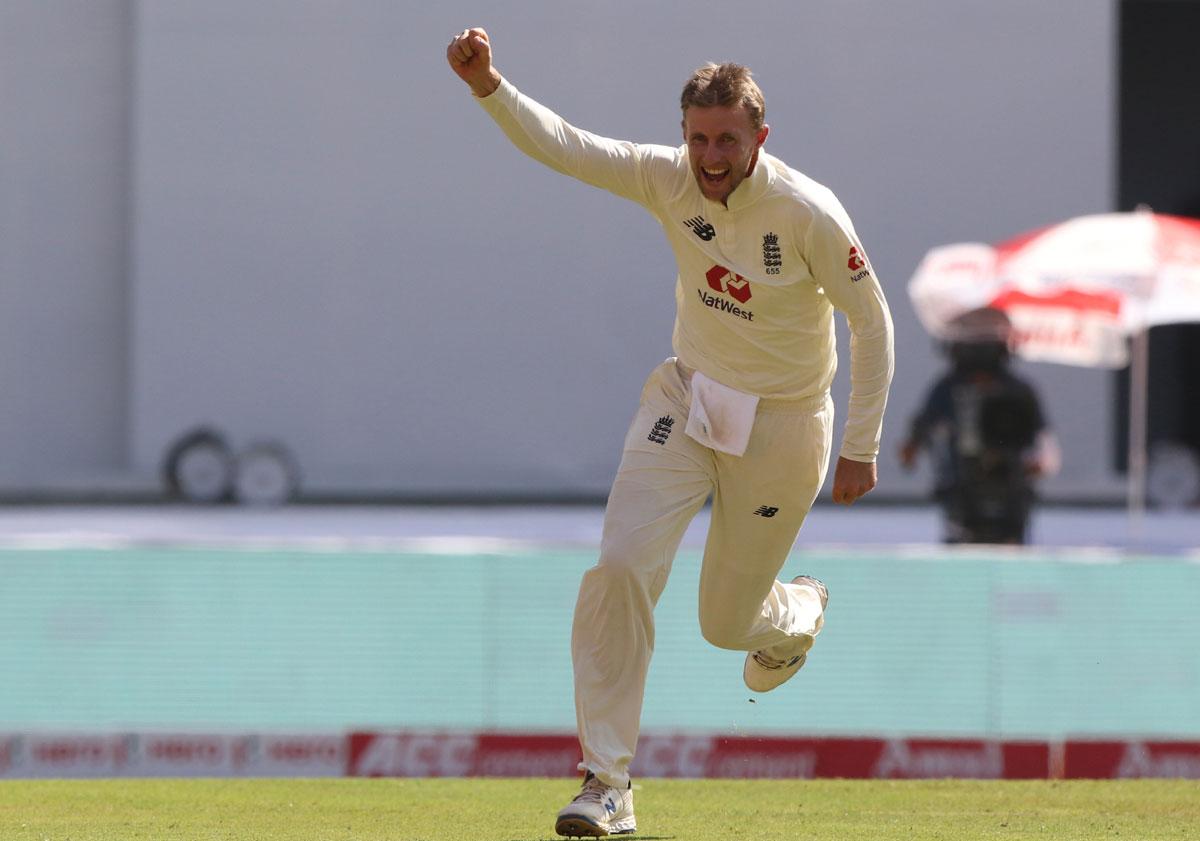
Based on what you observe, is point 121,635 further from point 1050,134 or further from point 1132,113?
point 1132,113

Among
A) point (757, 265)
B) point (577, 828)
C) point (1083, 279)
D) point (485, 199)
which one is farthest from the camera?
point (485, 199)

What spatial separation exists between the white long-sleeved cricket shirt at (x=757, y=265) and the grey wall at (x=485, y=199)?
46.0ft

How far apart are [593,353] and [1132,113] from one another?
23.1 ft

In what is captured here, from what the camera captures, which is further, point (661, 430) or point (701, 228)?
point (661, 430)

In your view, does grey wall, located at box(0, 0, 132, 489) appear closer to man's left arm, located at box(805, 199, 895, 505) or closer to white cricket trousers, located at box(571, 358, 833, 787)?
white cricket trousers, located at box(571, 358, 833, 787)

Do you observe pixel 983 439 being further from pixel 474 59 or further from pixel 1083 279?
pixel 474 59

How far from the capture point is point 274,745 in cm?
665

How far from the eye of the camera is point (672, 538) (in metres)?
4.65

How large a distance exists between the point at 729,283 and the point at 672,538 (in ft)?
2.02

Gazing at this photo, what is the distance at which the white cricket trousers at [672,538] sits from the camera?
458 centimetres

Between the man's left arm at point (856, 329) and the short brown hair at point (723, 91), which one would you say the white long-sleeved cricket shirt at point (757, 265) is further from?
the short brown hair at point (723, 91)

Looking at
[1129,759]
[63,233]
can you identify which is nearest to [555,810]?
[1129,759]

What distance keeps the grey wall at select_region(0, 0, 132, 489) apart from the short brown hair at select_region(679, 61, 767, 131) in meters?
15.5

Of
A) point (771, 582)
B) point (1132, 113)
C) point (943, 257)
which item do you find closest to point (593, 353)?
point (1132, 113)
